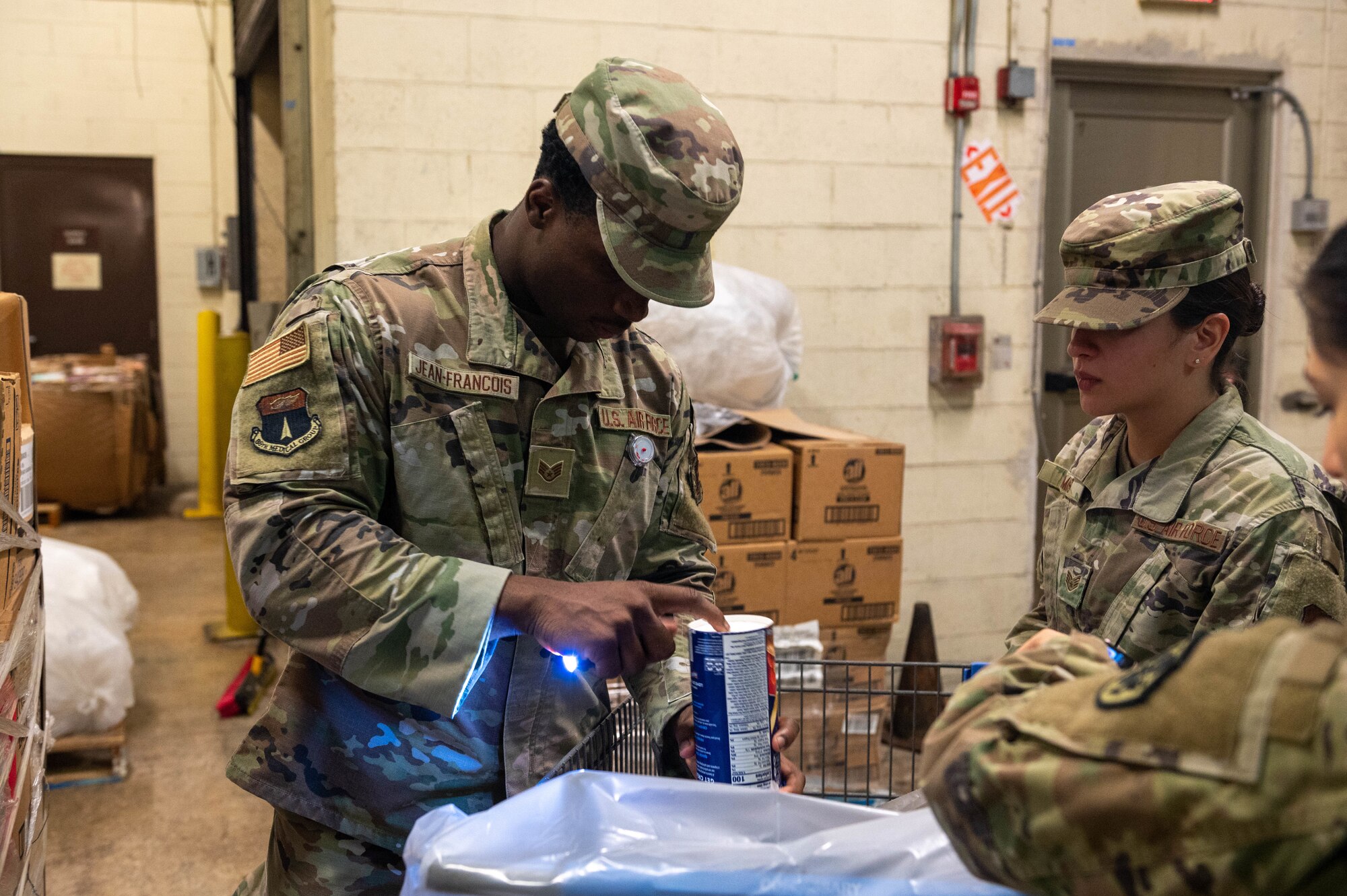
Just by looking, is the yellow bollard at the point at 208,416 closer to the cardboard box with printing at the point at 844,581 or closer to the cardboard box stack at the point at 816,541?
the cardboard box stack at the point at 816,541

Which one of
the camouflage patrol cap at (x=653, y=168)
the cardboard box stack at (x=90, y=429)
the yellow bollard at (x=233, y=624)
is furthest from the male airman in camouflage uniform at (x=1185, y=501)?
the cardboard box stack at (x=90, y=429)

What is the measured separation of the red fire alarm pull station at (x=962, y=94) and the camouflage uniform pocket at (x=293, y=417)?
118 inches

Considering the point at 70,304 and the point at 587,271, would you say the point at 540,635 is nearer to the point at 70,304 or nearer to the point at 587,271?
the point at 587,271

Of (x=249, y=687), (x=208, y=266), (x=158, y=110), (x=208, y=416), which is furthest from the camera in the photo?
(x=208, y=266)

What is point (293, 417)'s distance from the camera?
1.24 m

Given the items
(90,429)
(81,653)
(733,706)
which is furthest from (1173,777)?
(90,429)

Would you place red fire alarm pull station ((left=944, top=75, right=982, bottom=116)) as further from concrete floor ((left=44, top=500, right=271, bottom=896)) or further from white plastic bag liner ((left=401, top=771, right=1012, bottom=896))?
white plastic bag liner ((left=401, top=771, right=1012, bottom=896))

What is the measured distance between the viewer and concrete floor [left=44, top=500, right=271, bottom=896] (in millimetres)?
2932

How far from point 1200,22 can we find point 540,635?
13.0 feet

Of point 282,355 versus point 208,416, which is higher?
point 282,355

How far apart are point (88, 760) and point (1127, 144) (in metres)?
4.23

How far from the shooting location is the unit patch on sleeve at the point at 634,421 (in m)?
1.44

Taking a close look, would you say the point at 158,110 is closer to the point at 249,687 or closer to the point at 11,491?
the point at 249,687

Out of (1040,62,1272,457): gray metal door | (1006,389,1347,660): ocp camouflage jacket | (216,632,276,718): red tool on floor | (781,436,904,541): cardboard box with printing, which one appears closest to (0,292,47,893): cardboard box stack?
(1006,389,1347,660): ocp camouflage jacket
